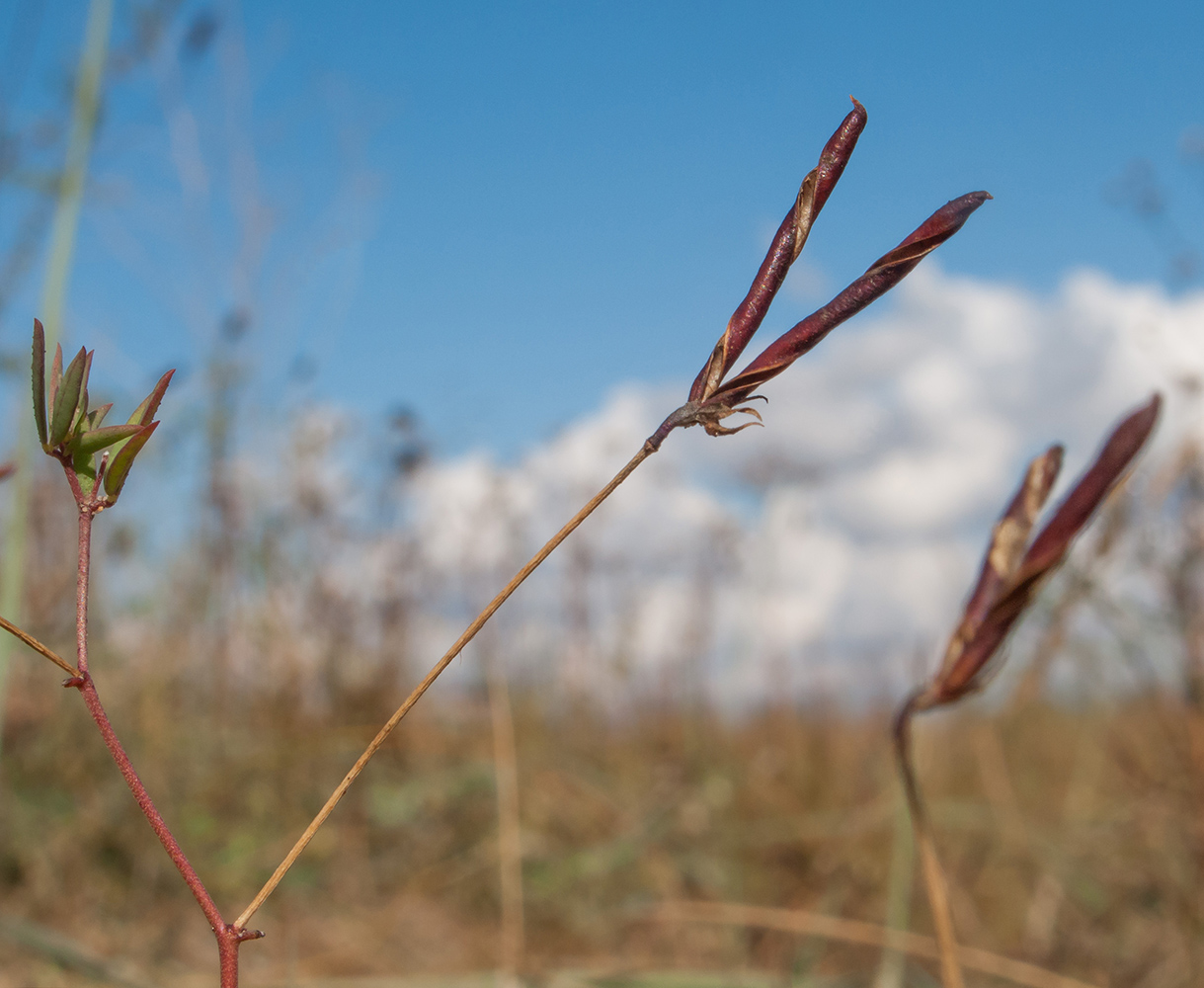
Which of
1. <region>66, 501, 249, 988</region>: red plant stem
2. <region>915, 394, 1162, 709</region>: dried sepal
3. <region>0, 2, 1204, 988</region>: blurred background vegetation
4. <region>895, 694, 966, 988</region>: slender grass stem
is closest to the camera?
<region>66, 501, 249, 988</region>: red plant stem

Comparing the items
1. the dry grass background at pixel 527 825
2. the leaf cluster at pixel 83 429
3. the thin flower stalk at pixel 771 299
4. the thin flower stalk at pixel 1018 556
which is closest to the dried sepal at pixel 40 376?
the leaf cluster at pixel 83 429

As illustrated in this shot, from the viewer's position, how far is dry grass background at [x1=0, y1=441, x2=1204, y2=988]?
5.61ft

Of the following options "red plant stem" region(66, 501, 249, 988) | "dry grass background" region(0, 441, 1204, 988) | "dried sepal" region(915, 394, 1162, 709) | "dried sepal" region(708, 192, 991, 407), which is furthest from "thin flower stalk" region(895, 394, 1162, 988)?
"dry grass background" region(0, 441, 1204, 988)

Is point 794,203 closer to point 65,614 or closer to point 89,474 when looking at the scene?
point 89,474

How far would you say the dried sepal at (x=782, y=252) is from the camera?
340 mm

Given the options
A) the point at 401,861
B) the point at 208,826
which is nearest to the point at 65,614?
the point at 208,826

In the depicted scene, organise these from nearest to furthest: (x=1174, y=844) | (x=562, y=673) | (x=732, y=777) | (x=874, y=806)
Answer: (x=1174, y=844) < (x=874, y=806) < (x=732, y=777) < (x=562, y=673)

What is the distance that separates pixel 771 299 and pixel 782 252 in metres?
0.02

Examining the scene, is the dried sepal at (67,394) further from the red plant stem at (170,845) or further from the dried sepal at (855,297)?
the dried sepal at (855,297)

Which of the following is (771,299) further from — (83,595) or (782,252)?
(83,595)

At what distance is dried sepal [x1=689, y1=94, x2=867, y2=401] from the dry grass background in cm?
96

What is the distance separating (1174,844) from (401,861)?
1.48 metres

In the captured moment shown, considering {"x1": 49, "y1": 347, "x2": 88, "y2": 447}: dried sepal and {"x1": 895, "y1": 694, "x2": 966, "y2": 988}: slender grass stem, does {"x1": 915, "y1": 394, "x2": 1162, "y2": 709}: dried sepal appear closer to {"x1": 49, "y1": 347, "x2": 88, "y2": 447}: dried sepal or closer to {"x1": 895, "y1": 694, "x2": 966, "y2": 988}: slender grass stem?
{"x1": 895, "y1": 694, "x2": 966, "y2": 988}: slender grass stem

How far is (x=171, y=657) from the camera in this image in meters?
2.52
